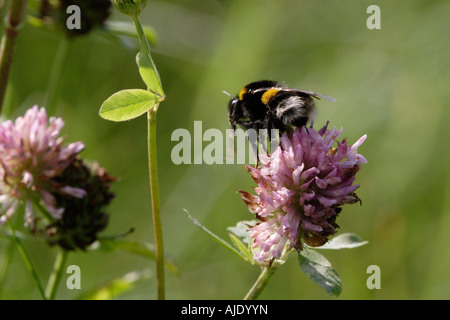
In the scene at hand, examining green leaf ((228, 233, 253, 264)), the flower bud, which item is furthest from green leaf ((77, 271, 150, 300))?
the flower bud

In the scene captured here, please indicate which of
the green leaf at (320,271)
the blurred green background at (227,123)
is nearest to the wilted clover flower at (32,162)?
the green leaf at (320,271)

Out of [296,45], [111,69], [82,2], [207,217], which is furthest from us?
[296,45]

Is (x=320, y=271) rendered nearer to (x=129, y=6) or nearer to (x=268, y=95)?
(x=268, y=95)

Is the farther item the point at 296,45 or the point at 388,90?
the point at 296,45

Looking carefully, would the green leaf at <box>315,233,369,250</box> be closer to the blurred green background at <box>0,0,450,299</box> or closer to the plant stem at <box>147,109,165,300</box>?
the plant stem at <box>147,109,165,300</box>

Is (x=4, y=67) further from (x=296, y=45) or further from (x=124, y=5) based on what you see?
(x=296, y=45)

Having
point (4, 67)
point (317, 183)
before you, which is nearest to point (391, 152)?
point (317, 183)
